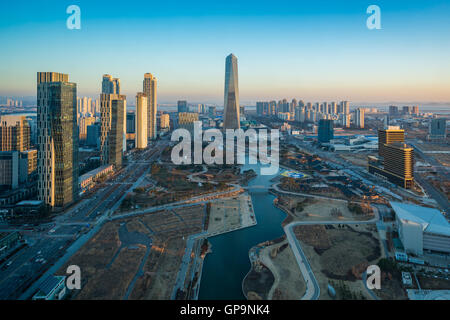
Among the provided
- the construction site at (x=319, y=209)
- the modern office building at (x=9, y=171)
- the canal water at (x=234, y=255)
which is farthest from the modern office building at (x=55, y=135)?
the construction site at (x=319, y=209)

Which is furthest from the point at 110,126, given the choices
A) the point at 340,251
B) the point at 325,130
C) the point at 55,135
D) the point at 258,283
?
the point at 325,130

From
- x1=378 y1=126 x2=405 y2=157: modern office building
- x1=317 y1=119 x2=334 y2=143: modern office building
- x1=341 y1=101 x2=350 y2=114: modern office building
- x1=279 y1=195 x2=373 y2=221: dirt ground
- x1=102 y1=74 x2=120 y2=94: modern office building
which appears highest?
x1=341 y1=101 x2=350 y2=114: modern office building

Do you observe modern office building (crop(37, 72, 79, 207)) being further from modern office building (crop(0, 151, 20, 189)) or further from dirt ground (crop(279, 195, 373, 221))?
dirt ground (crop(279, 195, 373, 221))

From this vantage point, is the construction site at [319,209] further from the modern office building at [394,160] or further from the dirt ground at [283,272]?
the modern office building at [394,160]

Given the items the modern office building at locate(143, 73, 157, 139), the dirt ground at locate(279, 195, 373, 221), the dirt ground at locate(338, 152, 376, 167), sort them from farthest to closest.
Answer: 1. the modern office building at locate(143, 73, 157, 139)
2. the dirt ground at locate(338, 152, 376, 167)
3. the dirt ground at locate(279, 195, 373, 221)

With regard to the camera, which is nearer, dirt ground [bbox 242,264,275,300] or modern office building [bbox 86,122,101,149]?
dirt ground [bbox 242,264,275,300]

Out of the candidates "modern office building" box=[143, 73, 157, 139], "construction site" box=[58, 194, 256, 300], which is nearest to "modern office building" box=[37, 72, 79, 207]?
"construction site" box=[58, 194, 256, 300]
